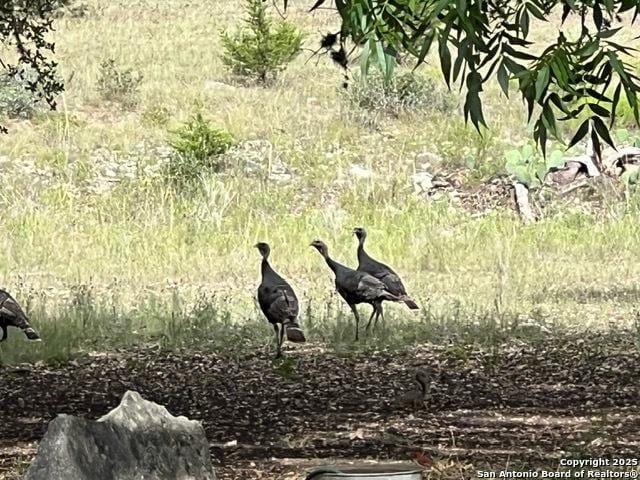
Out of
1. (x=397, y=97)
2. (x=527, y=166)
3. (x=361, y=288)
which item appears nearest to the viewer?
(x=361, y=288)

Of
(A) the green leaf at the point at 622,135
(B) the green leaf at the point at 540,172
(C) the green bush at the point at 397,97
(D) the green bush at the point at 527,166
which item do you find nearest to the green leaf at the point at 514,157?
(D) the green bush at the point at 527,166

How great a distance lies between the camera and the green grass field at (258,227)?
9.36m

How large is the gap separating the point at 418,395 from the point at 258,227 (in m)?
6.44

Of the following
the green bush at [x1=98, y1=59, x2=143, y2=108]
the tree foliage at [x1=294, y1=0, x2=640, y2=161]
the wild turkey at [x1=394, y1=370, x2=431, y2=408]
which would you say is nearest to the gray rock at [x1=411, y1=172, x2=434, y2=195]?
the green bush at [x1=98, y1=59, x2=143, y2=108]

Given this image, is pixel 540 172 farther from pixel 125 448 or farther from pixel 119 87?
pixel 125 448

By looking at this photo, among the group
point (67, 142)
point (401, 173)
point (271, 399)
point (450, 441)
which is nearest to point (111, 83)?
point (67, 142)

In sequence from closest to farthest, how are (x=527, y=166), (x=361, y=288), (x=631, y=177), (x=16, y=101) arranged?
(x=361, y=288)
(x=631, y=177)
(x=527, y=166)
(x=16, y=101)

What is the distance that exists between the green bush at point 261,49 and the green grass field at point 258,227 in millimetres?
270

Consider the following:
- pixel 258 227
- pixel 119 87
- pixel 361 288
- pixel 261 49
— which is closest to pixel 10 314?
pixel 361 288

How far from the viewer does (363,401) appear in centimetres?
713

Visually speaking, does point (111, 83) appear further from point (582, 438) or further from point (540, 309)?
point (582, 438)

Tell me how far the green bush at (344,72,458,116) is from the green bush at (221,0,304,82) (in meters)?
1.68

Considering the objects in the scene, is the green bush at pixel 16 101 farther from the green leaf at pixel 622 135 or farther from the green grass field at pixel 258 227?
the green leaf at pixel 622 135

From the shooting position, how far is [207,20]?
26.1m
